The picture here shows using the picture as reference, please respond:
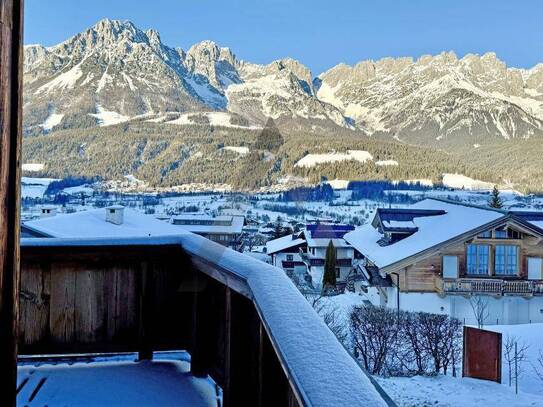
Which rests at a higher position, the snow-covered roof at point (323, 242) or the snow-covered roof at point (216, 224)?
the snow-covered roof at point (216, 224)

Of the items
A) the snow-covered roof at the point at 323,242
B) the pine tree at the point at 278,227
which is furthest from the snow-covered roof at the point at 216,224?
the snow-covered roof at the point at 323,242

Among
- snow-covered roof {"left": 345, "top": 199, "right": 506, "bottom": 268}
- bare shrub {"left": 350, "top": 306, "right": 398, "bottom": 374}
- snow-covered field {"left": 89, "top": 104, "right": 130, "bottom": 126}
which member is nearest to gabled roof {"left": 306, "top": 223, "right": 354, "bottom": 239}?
snow-covered roof {"left": 345, "top": 199, "right": 506, "bottom": 268}

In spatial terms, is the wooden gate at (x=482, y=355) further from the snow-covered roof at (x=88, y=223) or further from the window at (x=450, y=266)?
the window at (x=450, y=266)

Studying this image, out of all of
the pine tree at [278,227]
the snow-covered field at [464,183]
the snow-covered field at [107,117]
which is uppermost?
the snow-covered field at [107,117]

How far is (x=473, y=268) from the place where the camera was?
12.3 metres

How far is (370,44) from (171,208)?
2121 centimetres

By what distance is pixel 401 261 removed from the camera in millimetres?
11797

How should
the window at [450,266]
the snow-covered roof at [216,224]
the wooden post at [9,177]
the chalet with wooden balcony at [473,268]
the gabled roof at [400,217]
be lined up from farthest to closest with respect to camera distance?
the gabled roof at [400,217] < the window at [450,266] < the chalet with wooden balcony at [473,268] < the snow-covered roof at [216,224] < the wooden post at [9,177]

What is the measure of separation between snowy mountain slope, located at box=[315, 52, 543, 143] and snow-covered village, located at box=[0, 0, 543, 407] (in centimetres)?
1870

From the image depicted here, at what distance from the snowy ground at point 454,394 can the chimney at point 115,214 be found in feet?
10.9

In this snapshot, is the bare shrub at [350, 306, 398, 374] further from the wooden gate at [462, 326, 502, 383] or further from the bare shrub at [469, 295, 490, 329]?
the bare shrub at [469, 295, 490, 329]

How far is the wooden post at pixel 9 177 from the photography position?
0.85 m

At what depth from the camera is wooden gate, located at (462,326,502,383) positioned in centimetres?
633

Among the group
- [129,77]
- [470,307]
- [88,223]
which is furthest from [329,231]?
[88,223]
